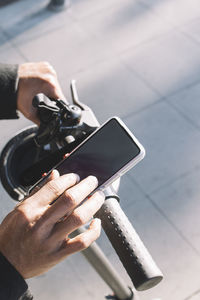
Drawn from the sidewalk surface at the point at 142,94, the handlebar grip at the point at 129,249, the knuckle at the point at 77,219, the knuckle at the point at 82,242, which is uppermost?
the knuckle at the point at 77,219

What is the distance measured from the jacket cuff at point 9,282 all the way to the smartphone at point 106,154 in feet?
0.90

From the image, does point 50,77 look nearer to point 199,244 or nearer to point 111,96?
point 199,244

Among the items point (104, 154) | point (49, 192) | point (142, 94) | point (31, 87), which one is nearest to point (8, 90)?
point (31, 87)

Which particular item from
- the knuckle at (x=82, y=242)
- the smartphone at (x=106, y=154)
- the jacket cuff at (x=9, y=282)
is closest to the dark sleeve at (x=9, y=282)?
the jacket cuff at (x=9, y=282)

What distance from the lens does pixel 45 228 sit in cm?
79

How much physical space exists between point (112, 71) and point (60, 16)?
1.02 metres

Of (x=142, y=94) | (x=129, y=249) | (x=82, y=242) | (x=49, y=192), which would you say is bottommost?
(x=142, y=94)

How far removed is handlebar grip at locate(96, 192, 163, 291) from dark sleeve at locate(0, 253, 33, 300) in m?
0.23

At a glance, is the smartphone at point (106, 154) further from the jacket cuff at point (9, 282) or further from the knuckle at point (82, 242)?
the jacket cuff at point (9, 282)

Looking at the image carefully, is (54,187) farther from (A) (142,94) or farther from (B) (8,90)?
(A) (142,94)

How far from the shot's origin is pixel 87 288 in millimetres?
2117

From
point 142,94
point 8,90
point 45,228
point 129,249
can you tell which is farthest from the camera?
point 142,94

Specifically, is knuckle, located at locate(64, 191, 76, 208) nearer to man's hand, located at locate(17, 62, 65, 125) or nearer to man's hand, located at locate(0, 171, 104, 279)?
man's hand, located at locate(0, 171, 104, 279)

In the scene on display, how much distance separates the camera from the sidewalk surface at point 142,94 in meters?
2.19
